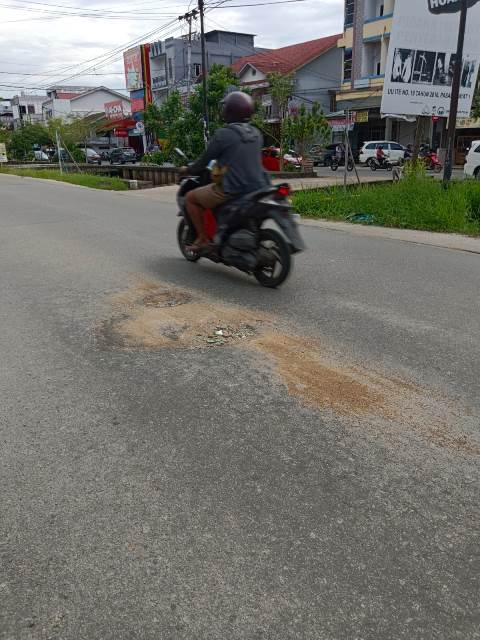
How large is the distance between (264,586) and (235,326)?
9.69 ft

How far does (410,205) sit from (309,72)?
121 feet

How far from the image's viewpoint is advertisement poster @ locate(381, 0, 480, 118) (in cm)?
1255

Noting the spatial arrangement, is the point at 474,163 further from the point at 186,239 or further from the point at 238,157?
the point at 238,157

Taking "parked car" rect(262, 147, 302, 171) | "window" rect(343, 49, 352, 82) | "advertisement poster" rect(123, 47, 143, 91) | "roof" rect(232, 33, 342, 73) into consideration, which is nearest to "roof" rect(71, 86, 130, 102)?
"advertisement poster" rect(123, 47, 143, 91)

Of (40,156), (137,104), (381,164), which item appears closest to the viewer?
(381,164)

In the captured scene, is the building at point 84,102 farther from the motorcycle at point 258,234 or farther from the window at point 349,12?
the motorcycle at point 258,234

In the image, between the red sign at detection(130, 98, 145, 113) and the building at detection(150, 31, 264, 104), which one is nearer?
the building at detection(150, 31, 264, 104)

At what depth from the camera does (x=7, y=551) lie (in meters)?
2.27

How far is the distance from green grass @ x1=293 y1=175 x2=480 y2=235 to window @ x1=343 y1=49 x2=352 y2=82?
28540 mm

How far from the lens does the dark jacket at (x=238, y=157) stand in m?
5.86

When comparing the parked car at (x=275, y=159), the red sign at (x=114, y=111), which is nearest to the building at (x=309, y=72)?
the parked car at (x=275, y=159)

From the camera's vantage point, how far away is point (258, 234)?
19.6ft

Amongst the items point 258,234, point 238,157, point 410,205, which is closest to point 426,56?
point 410,205

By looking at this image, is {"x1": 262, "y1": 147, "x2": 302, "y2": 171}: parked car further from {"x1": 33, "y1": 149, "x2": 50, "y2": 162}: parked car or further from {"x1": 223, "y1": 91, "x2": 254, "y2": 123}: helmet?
{"x1": 33, "y1": 149, "x2": 50, "y2": 162}: parked car
